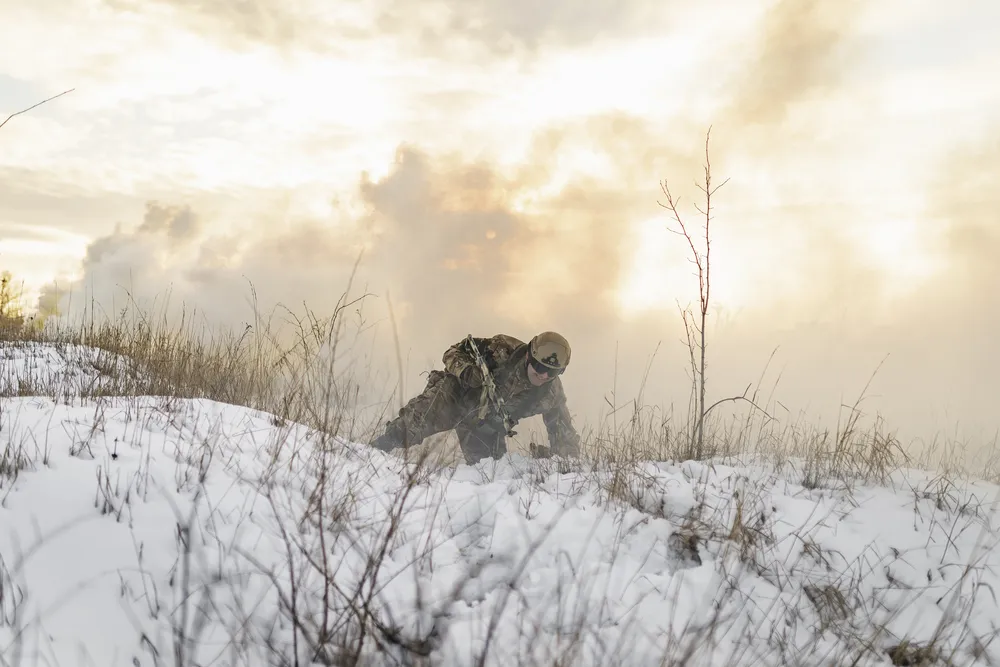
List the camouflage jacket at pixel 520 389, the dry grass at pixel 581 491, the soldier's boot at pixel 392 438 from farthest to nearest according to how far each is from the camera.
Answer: the camouflage jacket at pixel 520 389
the soldier's boot at pixel 392 438
the dry grass at pixel 581 491

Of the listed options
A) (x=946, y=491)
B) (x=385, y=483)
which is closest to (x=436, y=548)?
(x=385, y=483)

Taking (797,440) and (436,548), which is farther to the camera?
(797,440)

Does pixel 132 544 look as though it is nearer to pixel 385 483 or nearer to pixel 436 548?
pixel 436 548

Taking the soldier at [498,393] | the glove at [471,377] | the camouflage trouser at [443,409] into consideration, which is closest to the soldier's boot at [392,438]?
the soldier at [498,393]

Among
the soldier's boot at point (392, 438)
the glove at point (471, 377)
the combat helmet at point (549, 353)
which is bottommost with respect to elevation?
the soldier's boot at point (392, 438)

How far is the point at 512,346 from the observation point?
6574 millimetres

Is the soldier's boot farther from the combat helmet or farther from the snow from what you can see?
the snow

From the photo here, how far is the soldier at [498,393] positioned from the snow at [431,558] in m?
2.53

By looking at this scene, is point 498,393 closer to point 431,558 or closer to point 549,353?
point 549,353

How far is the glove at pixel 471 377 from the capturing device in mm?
6145

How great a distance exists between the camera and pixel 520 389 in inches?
248

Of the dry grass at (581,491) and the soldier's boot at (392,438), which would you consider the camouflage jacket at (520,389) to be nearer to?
the soldier's boot at (392,438)

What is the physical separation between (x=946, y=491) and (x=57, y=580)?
3.82 m

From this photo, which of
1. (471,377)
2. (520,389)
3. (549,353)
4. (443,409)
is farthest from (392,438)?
(549,353)
